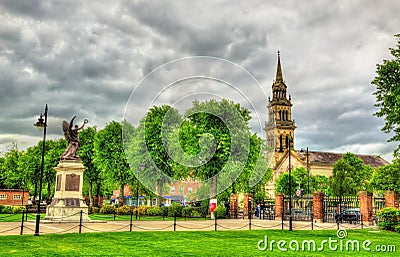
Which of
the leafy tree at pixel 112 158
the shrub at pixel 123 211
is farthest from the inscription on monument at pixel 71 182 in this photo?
the leafy tree at pixel 112 158

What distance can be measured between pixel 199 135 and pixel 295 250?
23602mm

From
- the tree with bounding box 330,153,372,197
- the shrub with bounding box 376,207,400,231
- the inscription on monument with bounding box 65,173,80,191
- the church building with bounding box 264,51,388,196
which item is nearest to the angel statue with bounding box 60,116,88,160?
the inscription on monument with bounding box 65,173,80,191

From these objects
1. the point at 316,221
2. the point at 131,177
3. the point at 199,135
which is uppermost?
the point at 199,135

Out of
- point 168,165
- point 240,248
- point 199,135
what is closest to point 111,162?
point 168,165

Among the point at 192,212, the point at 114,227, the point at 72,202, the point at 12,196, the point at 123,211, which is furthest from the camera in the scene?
the point at 12,196

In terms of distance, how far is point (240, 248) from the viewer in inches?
676

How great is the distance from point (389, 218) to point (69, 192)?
23668mm

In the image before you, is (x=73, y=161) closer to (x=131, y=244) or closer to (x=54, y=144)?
(x=131, y=244)

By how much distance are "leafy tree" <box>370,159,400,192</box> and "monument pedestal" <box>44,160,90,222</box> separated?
38.1 metres

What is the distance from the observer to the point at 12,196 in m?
64.6

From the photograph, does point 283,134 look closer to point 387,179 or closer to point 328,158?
point 328,158

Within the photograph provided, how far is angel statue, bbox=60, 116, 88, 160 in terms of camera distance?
109ft
